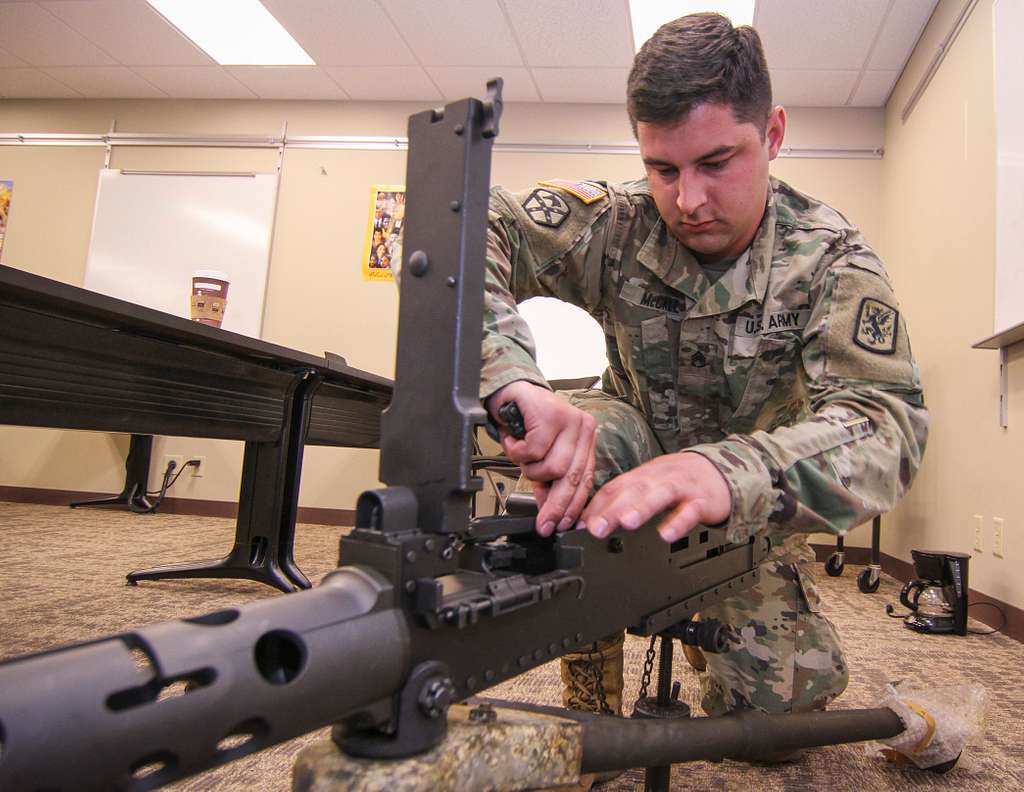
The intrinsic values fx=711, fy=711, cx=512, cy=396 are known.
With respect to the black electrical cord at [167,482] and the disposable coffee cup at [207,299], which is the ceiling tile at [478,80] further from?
the black electrical cord at [167,482]

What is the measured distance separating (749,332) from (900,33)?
9.93ft

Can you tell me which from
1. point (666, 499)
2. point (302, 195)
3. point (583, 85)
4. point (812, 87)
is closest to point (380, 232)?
point (302, 195)

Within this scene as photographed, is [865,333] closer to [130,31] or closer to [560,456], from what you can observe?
[560,456]

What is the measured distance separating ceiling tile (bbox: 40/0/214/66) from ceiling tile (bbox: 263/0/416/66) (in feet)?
2.29

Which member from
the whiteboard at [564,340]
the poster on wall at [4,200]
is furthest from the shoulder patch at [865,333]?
the poster on wall at [4,200]

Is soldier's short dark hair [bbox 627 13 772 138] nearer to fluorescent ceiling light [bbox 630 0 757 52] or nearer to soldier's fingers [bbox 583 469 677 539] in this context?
soldier's fingers [bbox 583 469 677 539]

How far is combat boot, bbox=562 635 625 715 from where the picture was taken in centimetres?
108

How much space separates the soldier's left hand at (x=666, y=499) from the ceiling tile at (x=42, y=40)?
4521mm

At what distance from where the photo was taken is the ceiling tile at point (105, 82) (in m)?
4.38

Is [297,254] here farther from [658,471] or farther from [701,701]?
[658,471]

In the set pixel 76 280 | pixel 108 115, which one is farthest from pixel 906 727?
pixel 108 115

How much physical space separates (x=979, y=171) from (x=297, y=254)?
356 centimetres

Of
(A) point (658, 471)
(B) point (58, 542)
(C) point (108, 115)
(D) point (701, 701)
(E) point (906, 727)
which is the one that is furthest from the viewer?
(C) point (108, 115)

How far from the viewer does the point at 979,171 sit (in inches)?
98.3
